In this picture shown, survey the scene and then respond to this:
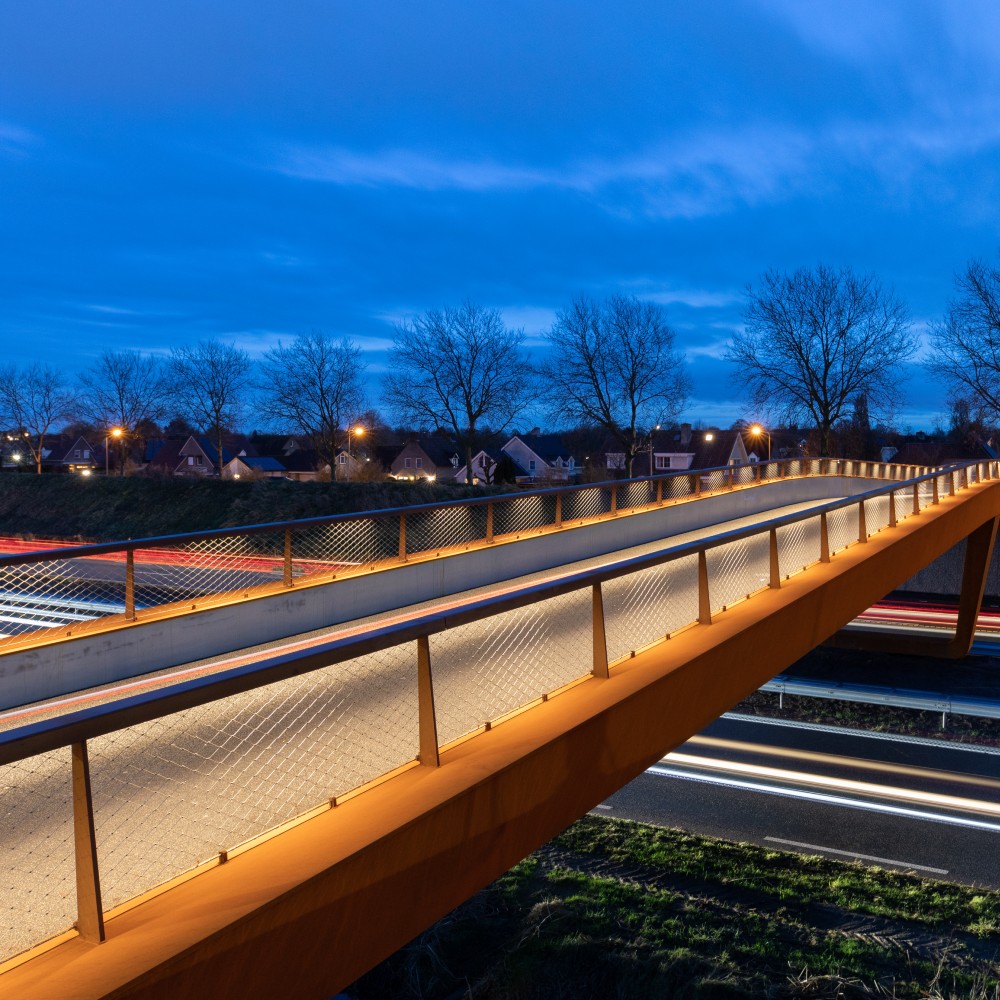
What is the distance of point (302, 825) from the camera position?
3.93 meters

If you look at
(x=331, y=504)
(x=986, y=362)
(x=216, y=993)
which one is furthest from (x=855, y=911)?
(x=986, y=362)

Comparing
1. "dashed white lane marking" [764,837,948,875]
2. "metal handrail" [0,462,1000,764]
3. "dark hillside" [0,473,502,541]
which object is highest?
"metal handrail" [0,462,1000,764]

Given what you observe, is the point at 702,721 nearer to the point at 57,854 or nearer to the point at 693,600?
the point at 693,600

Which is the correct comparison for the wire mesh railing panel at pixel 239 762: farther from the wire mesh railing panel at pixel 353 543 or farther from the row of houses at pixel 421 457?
the row of houses at pixel 421 457

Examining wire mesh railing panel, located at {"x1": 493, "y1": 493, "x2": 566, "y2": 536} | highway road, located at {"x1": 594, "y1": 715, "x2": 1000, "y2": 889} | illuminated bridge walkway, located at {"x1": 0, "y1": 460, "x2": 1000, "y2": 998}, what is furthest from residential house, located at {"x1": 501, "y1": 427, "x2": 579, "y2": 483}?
illuminated bridge walkway, located at {"x1": 0, "y1": 460, "x2": 1000, "y2": 998}

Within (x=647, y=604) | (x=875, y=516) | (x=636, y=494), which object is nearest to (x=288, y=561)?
(x=647, y=604)

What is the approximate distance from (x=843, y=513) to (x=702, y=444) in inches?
2826

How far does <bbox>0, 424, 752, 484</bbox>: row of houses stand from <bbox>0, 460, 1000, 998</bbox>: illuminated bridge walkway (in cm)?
5865

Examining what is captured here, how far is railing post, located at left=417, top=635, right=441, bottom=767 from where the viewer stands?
4.38 m

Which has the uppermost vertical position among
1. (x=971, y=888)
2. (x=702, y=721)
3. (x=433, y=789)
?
(x=433, y=789)

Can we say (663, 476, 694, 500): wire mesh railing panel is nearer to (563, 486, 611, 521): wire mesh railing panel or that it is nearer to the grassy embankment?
(563, 486, 611, 521): wire mesh railing panel

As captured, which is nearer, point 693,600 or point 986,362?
point 693,600

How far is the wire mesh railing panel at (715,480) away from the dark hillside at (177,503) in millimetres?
17276

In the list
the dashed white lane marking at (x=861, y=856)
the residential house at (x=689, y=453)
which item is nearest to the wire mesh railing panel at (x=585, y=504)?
the dashed white lane marking at (x=861, y=856)
